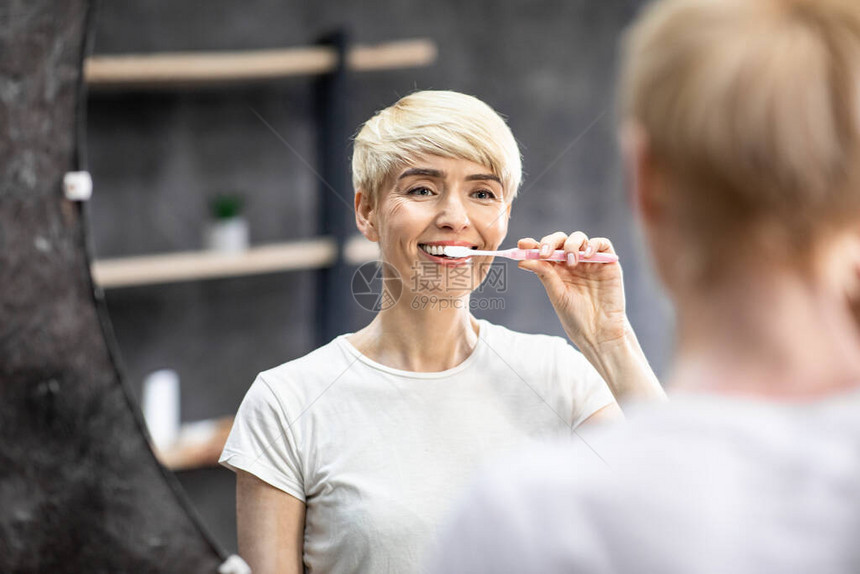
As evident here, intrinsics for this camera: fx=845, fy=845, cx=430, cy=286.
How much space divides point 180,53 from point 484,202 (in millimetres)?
182

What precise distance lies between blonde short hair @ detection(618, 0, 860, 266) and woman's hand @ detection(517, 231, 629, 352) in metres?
0.23

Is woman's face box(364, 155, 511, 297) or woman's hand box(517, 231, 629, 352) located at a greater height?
woman's face box(364, 155, 511, 297)

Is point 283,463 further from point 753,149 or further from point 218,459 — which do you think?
point 753,149

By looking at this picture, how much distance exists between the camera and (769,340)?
26 cm

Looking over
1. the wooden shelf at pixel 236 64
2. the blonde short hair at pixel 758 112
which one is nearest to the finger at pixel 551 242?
the wooden shelf at pixel 236 64

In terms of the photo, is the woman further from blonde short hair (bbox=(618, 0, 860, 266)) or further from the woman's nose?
blonde short hair (bbox=(618, 0, 860, 266))

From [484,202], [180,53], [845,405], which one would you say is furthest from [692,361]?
[180,53]

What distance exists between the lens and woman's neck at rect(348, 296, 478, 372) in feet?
1.56

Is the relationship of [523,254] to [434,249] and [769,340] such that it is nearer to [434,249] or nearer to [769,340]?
[434,249]

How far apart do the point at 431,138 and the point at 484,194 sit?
0.14ft

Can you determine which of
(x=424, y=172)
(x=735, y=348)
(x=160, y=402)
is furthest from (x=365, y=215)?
(x=735, y=348)

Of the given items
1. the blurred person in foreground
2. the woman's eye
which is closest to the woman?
the woman's eye

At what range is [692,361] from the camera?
263 millimetres

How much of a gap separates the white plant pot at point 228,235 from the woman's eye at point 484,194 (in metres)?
0.13
